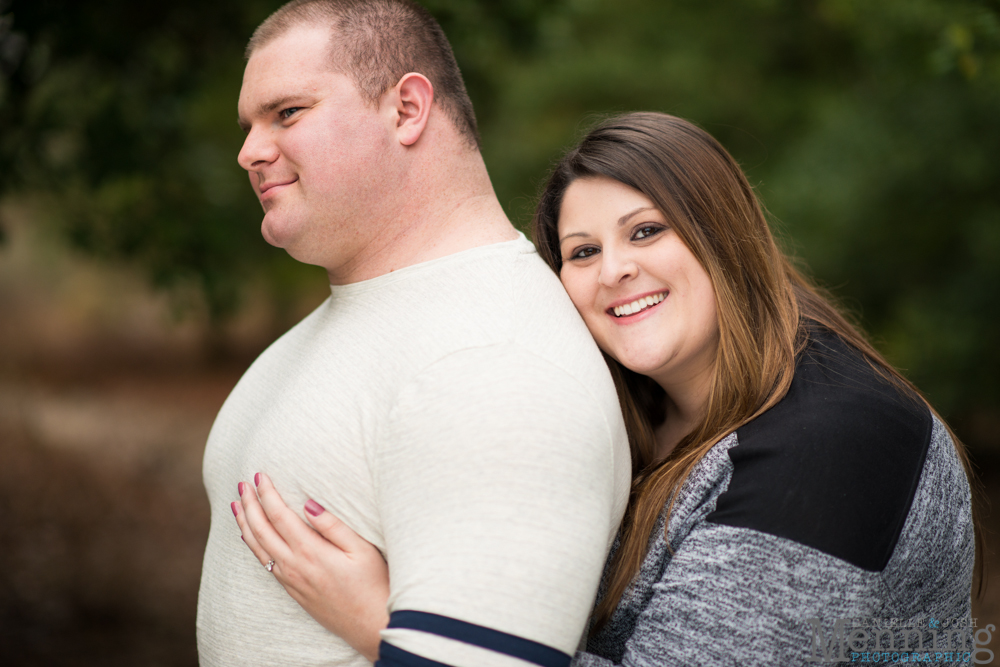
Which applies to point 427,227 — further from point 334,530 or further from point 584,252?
point 334,530

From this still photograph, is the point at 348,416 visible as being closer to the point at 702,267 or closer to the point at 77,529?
the point at 702,267

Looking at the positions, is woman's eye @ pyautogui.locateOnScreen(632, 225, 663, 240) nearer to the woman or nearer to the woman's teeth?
the woman

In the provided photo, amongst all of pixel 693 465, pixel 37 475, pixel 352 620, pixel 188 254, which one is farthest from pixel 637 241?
pixel 37 475

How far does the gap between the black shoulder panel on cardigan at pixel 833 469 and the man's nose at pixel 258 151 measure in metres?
1.23

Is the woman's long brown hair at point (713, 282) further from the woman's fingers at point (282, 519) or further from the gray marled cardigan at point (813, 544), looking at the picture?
the woman's fingers at point (282, 519)

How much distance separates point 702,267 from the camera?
195 centimetres

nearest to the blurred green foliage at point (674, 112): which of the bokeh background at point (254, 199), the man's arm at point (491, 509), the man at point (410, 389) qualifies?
the bokeh background at point (254, 199)

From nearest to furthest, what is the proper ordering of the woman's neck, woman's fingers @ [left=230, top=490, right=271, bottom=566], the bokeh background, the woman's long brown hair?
woman's fingers @ [left=230, top=490, right=271, bottom=566]
the woman's long brown hair
the woman's neck
the bokeh background

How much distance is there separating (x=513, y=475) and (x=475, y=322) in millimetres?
337

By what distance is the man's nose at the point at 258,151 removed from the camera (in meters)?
1.73

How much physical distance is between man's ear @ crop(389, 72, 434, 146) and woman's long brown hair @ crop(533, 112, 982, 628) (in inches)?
18.1

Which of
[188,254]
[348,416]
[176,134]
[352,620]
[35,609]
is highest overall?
[176,134]

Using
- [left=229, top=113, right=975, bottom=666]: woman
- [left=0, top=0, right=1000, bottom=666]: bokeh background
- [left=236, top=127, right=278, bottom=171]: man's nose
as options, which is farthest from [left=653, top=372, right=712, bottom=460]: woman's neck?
[left=236, top=127, right=278, bottom=171]: man's nose

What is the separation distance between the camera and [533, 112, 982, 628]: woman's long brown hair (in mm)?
1836
